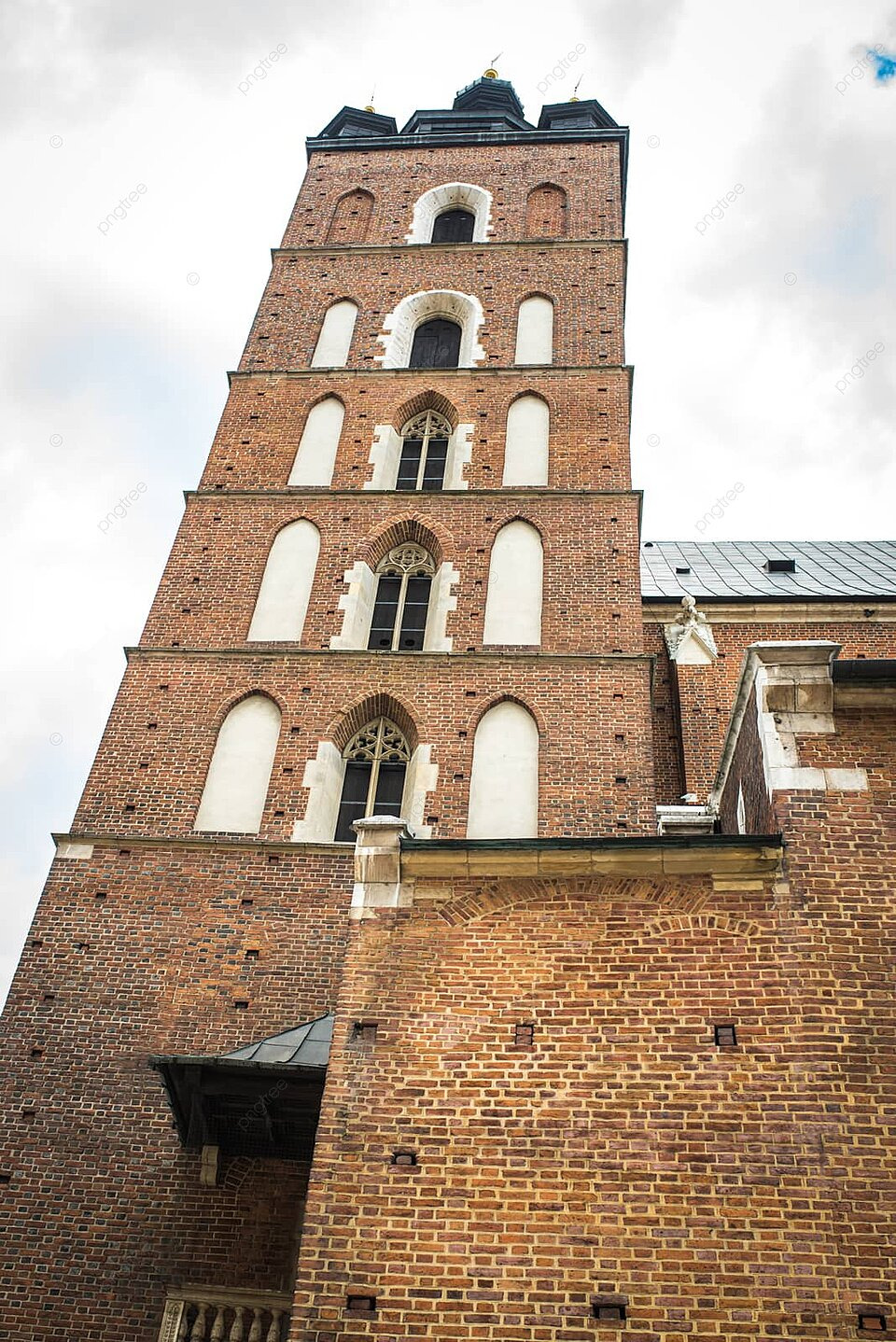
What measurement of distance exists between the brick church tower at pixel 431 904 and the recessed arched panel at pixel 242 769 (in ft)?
0.13

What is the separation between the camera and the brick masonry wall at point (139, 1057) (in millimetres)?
9578

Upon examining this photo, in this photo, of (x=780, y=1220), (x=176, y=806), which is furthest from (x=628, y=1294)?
(x=176, y=806)

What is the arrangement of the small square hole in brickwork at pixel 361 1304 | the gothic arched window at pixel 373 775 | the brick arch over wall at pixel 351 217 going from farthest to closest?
the brick arch over wall at pixel 351 217
the gothic arched window at pixel 373 775
the small square hole in brickwork at pixel 361 1304

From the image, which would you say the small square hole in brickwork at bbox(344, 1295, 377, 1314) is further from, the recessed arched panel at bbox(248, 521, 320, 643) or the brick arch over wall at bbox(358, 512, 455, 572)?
the brick arch over wall at bbox(358, 512, 455, 572)

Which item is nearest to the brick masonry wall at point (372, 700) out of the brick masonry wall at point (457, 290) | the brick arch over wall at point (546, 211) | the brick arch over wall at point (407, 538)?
the brick arch over wall at point (407, 538)

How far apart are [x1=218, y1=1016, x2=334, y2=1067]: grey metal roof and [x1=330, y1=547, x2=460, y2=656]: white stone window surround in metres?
5.12

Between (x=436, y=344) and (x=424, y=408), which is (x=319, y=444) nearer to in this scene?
(x=424, y=408)

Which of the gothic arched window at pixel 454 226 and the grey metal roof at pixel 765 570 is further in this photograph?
the gothic arched window at pixel 454 226

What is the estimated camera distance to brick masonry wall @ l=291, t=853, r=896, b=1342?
21.4 feet

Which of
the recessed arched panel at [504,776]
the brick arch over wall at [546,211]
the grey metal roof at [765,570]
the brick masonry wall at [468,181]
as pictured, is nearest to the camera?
the recessed arched panel at [504,776]

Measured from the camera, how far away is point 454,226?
2191 centimetres

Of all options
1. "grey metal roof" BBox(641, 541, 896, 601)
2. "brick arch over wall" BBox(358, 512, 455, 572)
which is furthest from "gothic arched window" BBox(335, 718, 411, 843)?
"grey metal roof" BBox(641, 541, 896, 601)

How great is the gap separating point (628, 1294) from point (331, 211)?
20.0 m

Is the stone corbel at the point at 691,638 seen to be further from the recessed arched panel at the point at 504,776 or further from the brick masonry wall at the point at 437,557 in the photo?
the recessed arched panel at the point at 504,776
